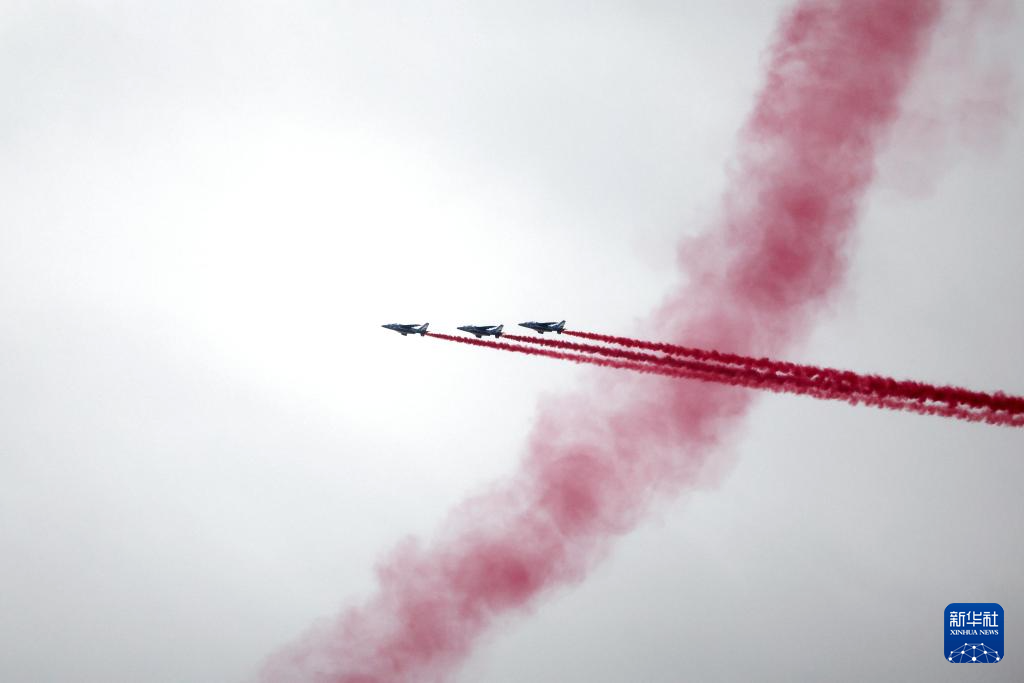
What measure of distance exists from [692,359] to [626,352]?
132 inches

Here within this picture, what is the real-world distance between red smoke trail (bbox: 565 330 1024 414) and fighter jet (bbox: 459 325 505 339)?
7130 mm

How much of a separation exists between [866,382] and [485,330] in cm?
2123

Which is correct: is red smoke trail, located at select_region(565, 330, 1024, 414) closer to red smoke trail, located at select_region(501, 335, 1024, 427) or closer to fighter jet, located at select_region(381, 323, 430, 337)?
red smoke trail, located at select_region(501, 335, 1024, 427)

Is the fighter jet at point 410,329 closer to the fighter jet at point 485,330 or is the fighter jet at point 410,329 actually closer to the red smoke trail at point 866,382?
the fighter jet at point 485,330

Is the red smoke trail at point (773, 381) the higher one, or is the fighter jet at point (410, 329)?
the fighter jet at point (410, 329)

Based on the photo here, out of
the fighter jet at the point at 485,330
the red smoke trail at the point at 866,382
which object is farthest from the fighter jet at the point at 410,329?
the red smoke trail at the point at 866,382

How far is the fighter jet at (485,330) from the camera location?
68.4m

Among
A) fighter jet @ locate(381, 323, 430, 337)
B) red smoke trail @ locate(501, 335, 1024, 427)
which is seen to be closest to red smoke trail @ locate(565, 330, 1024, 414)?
red smoke trail @ locate(501, 335, 1024, 427)

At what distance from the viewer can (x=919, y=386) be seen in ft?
179

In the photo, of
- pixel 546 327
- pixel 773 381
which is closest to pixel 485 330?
pixel 546 327

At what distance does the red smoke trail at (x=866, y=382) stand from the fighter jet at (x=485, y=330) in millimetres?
7130

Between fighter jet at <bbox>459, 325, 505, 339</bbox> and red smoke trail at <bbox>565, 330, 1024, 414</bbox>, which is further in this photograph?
fighter jet at <bbox>459, 325, 505, 339</bbox>

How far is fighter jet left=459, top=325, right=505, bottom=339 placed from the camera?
225 ft

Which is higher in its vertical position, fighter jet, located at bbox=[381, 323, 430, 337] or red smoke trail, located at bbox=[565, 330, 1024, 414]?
fighter jet, located at bbox=[381, 323, 430, 337]
